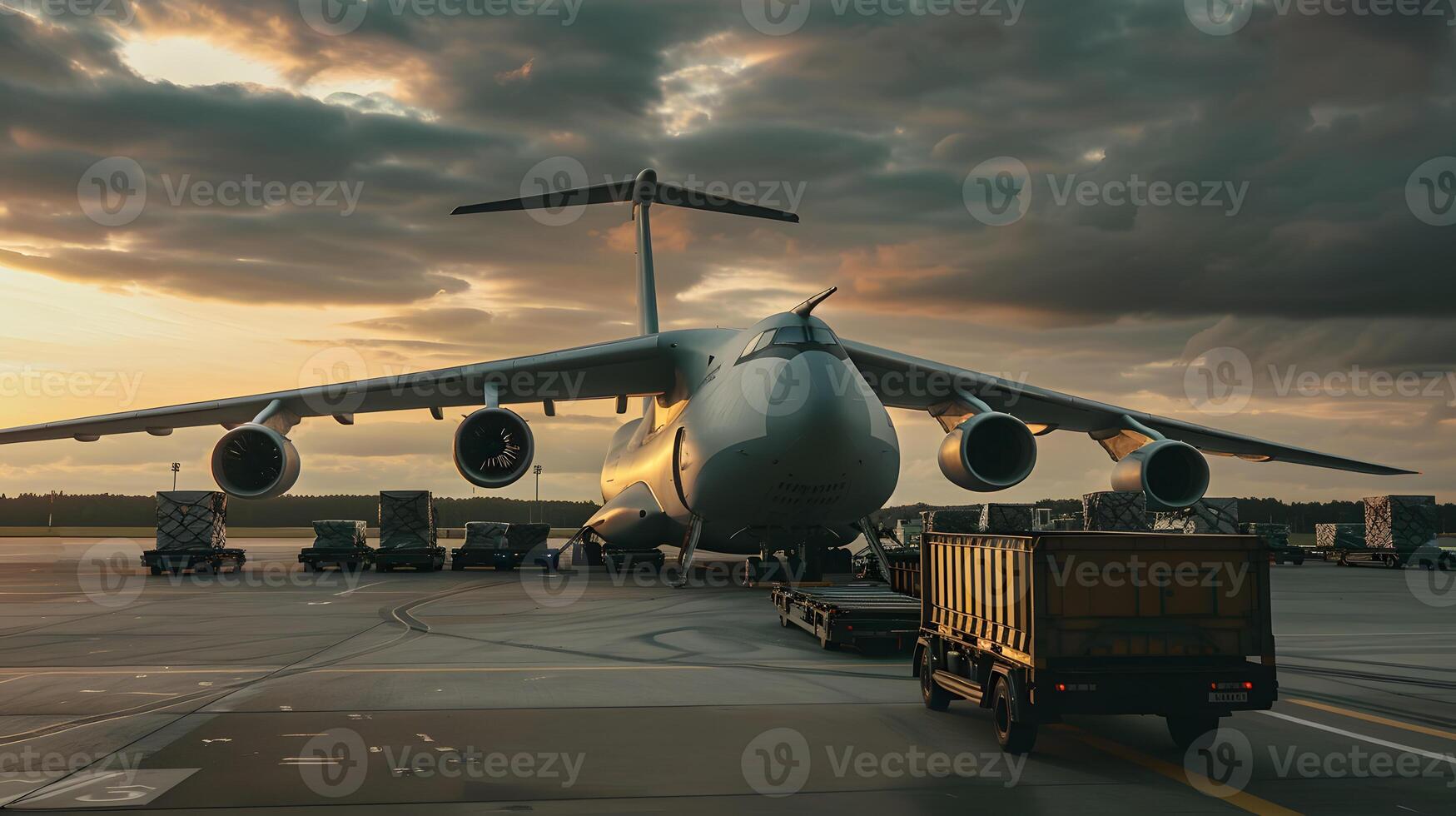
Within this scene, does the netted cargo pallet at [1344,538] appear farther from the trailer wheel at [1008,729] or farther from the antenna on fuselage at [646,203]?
the trailer wheel at [1008,729]

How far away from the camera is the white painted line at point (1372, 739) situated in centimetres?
731

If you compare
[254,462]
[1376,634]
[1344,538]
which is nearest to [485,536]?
[254,462]

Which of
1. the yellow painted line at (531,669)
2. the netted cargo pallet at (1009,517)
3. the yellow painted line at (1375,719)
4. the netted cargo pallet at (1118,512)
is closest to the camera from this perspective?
the yellow painted line at (1375,719)

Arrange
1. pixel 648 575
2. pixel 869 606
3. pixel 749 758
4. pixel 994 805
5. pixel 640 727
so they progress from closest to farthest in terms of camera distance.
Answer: pixel 994 805 → pixel 749 758 → pixel 640 727 → pixel 869 606 → pixel 648 575

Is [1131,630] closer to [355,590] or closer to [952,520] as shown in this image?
[355,590]

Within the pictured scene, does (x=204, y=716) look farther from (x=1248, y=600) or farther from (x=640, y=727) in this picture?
(x=1248, y=600)

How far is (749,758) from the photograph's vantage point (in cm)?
720

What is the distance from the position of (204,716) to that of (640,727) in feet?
11.9

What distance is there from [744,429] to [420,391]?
30.7 ft

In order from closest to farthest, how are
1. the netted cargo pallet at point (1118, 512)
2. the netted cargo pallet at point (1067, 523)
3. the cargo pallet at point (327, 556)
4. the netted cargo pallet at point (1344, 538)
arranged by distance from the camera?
the cargo pallet at point (327, 556) → the netted cargo pallet at point (1118, 512) → the netted cargo pallet at point (1344, 538) → the netted cargo pallet at point (1067, 523)

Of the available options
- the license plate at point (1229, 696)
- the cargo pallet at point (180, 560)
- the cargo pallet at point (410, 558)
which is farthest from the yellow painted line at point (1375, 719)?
the cargo pallet at point (180, 560)

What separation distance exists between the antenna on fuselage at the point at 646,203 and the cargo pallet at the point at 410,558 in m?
9.24

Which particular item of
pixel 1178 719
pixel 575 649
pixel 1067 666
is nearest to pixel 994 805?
pixel 1067 666

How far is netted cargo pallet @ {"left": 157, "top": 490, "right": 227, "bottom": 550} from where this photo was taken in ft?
100
